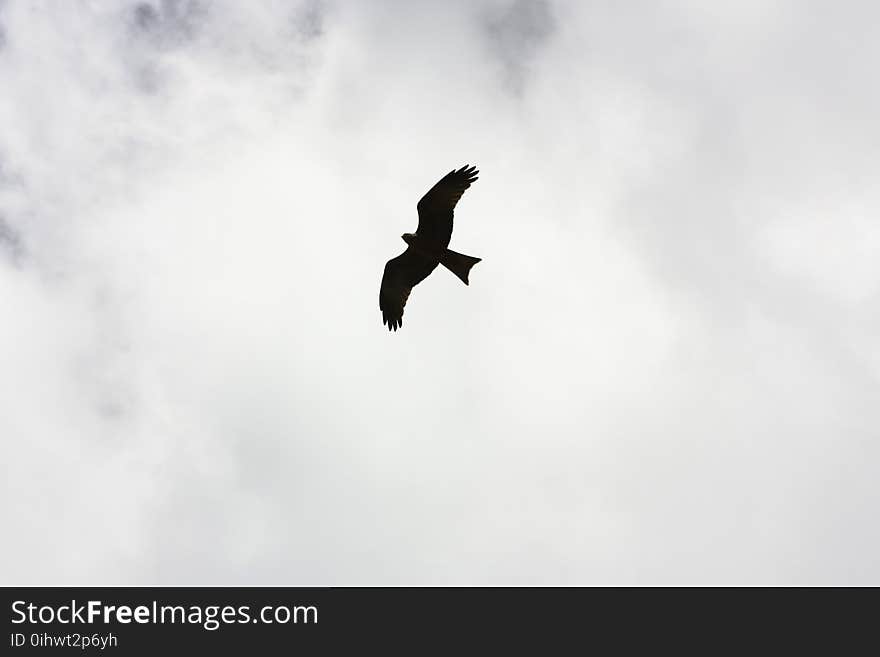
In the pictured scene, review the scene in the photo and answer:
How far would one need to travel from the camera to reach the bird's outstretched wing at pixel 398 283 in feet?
92.0

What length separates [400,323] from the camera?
28.8 m

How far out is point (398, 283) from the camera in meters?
28.5

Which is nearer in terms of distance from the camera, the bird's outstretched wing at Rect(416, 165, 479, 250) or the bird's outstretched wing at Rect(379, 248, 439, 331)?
the bird's outstretched wing at Rect(416, 165, 479, 250)

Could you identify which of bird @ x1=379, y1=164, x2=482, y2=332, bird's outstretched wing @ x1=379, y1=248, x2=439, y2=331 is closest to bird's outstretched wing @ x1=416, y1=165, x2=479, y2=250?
bird @ x1=379, y1=164, x2=482, y2=332

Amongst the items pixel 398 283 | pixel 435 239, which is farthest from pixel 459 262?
pixel 398 283

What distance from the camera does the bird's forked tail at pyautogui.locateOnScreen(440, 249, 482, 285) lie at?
26578 millimetres

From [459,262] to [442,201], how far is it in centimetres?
165

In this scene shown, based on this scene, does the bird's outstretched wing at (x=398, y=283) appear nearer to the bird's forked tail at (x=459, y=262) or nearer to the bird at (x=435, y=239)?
the bird at (x=435, y=239)

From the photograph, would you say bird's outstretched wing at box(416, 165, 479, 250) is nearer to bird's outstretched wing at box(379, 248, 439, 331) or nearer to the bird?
the bird
